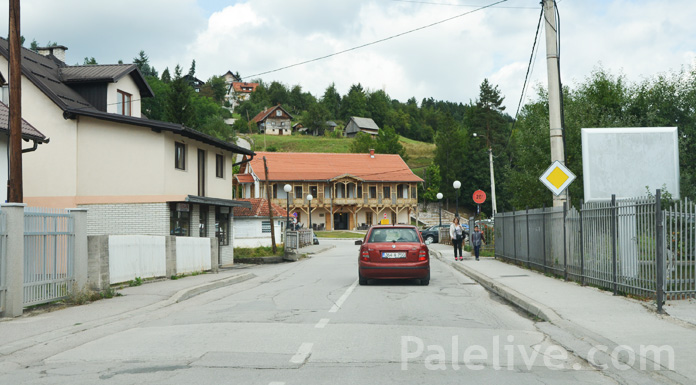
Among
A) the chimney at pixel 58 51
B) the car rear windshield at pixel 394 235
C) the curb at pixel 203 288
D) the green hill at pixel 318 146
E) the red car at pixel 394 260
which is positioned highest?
the green hill at pixel 318 146

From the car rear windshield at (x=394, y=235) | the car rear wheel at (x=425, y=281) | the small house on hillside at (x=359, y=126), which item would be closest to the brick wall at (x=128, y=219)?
the car rear windshield at (x=394, y=235)

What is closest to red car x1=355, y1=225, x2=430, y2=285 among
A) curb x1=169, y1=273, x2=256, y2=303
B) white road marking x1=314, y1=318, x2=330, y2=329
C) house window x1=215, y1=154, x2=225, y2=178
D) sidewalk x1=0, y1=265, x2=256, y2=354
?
curb x1=169, y1=273, x2=256, y2=303

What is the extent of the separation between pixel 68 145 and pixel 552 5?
18249 mm

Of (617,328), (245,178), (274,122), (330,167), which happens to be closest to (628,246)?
(617,328)

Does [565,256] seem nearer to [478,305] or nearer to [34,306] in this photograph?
[478,305]

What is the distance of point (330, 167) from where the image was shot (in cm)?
8225

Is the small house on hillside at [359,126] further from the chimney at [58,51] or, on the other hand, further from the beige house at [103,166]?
the beige house at [103,166]

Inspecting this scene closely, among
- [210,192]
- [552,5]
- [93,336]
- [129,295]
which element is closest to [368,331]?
[93,336]

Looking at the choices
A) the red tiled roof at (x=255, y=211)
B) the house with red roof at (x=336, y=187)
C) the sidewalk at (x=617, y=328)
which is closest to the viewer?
the sidewalk at (x=617, y=328)

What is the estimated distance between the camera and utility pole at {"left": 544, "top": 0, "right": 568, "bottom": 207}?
1580cm

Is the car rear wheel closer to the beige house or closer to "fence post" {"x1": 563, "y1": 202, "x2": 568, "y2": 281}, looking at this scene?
"fence post" {"x1": 563, "y1": 202, "x2": 568, "y2": 281}

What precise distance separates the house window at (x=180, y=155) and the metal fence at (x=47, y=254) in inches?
523

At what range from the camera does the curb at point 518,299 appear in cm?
1034

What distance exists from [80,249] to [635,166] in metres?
→ 12.7
